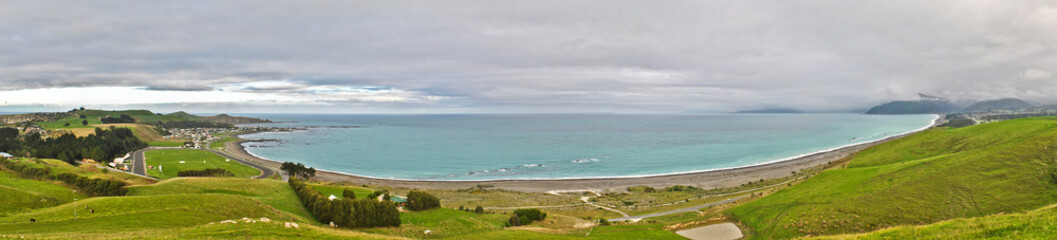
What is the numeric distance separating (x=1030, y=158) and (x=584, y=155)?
79.0 meters

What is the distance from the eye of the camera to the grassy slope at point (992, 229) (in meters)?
12.2

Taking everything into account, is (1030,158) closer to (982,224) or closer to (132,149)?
(982,224)

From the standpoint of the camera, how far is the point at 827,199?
2744 cm

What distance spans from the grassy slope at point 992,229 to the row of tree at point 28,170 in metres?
69.2

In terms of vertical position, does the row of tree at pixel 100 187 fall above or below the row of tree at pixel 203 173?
above

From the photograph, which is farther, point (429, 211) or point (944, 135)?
point (944, 135)

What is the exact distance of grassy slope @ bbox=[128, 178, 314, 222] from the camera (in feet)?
116

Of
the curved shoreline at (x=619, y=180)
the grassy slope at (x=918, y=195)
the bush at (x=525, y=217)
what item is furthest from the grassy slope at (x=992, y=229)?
the curved shoreline at (x=619, y=180)

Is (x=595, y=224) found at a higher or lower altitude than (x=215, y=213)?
lower

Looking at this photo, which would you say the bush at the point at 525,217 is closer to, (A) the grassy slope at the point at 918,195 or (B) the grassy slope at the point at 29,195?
(A) the grassy slope at the point at 918,195

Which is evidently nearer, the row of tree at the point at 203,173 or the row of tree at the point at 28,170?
the row of tree at the point at 28,170

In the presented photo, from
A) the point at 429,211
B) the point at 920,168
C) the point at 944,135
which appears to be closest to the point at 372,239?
the point at 429,211

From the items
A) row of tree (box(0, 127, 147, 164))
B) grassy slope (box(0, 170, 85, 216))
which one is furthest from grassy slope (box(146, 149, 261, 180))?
grassy slope (box(0, 170, 85, 216))

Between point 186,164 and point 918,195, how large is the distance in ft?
318
